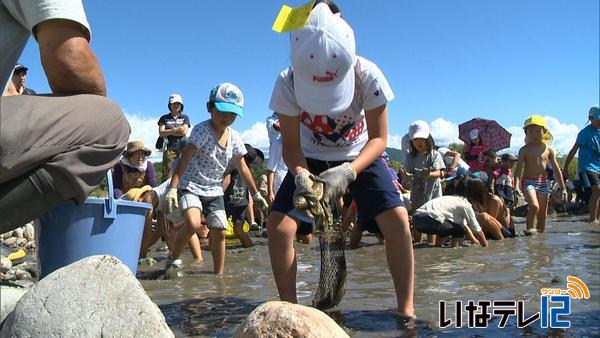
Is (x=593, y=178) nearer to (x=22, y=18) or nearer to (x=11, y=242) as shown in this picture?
(x=11, y=242)

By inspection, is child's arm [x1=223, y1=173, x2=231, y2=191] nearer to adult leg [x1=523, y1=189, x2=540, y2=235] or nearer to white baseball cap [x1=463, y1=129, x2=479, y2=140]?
adult leg [x1=523, y1=189, x2=540, y2=235]

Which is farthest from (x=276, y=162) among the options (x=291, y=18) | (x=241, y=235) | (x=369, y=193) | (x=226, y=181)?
(x=291, y=18)

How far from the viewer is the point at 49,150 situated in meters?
1.39

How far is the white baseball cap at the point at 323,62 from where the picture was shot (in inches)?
110

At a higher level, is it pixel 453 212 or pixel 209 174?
pixel 209 174

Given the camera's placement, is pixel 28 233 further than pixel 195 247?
Yes

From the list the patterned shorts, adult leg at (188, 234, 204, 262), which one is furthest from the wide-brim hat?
the patterned shorts

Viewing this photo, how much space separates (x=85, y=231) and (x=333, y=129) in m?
1.42

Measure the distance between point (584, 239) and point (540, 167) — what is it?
5.83ft

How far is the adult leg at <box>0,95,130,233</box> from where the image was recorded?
1.34 metres

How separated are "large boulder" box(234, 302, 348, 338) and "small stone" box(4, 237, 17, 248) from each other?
5731 millimetres

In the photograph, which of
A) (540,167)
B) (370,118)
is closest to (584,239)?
(540,167)

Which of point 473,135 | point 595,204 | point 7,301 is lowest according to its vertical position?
point 7,301

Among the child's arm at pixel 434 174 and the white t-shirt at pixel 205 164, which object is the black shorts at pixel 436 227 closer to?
the child's arm at pixel 434 174
